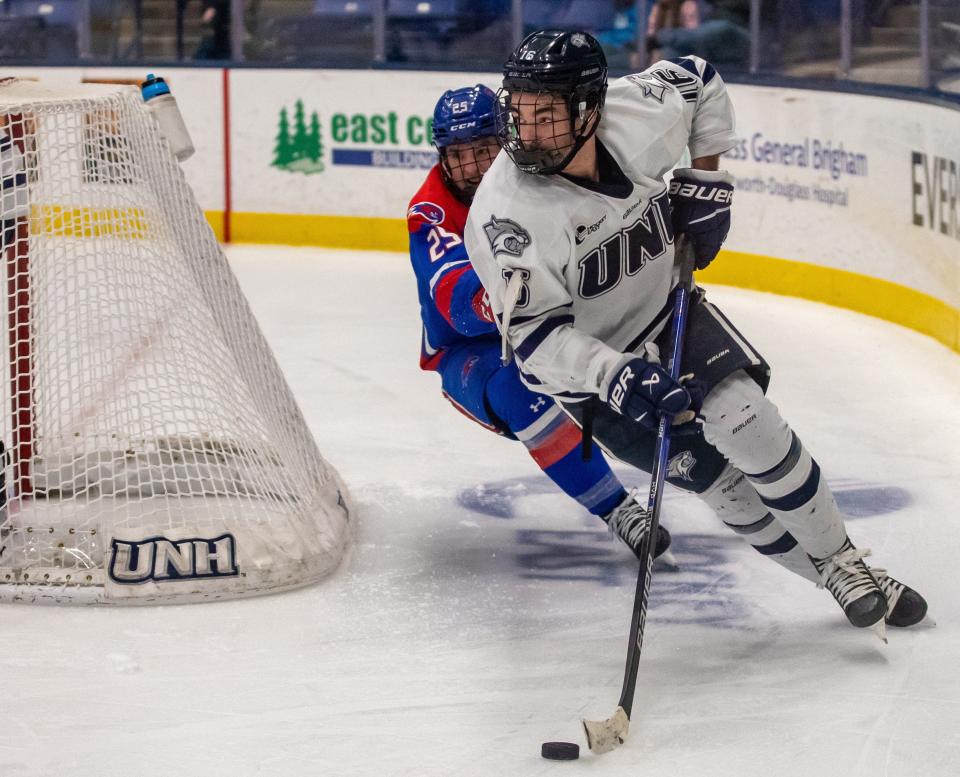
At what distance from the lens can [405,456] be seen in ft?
12.5

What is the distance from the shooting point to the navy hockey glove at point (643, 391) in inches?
87.0

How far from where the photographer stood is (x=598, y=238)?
7.67ft

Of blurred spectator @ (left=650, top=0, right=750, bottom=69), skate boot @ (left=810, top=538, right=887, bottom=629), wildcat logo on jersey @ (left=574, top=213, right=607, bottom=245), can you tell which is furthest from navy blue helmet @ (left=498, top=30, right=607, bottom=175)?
blurred spectator @ (left=650, top=0, right=750, bottom=69)

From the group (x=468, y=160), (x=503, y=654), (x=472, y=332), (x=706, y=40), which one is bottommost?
(x=503, y=654)

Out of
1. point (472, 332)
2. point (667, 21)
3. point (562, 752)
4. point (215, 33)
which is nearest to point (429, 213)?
point (472, 332)

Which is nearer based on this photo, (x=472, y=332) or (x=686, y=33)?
(x=472, y=332)

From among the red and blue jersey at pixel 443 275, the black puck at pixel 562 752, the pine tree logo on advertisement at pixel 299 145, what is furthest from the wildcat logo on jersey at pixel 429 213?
the pine tree logo on advertisement at pixel 299 145

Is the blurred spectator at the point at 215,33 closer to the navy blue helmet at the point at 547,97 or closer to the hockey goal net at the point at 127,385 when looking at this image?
the hockey goal net at the point at 127,385

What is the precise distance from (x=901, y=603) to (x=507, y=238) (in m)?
0.98

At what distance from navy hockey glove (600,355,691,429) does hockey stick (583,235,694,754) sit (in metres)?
0.04

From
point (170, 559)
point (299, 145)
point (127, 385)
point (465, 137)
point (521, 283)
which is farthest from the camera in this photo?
point (299, 145)

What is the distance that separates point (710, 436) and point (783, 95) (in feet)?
11.5

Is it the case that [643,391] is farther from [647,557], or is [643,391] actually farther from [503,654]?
[503,654]

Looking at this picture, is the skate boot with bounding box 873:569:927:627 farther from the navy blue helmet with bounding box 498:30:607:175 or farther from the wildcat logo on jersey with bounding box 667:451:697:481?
the navy blue helmet with bounding box 498:30:607:175
